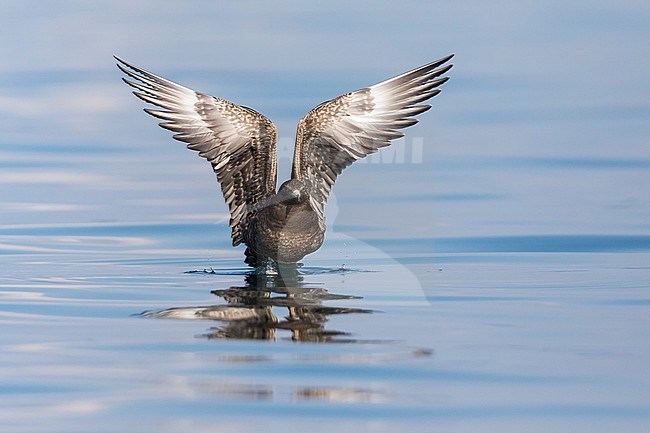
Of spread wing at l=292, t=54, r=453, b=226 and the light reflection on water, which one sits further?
spread wing at l=292, t=54, r=453, b=226

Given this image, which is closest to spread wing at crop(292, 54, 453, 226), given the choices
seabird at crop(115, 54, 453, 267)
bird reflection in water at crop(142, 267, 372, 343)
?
seabird at crop(115, 54, 453, 267)

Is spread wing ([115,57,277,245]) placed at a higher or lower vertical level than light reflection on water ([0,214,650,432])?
higher

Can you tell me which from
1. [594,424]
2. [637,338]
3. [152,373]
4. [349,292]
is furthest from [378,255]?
[594,424]

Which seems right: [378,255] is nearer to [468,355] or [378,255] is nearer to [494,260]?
[494,260]

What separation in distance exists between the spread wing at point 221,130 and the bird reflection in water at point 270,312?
1.40m

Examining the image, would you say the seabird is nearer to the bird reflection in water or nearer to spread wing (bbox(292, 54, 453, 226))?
spread wing (bbox(292, 54, 453, 226))

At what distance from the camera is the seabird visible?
1210 cm

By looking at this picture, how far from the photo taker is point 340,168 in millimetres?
12664

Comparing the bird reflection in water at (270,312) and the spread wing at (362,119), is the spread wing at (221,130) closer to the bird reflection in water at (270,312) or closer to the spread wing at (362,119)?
the spread wing at (362,119)

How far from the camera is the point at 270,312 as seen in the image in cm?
948

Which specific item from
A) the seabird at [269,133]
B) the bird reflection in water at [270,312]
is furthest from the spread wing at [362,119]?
the bird reflection in water at [270,312]

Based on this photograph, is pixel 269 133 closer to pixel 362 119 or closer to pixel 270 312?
pixel 362 119

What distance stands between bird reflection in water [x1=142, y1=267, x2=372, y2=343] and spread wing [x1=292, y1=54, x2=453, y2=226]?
4.90 feet

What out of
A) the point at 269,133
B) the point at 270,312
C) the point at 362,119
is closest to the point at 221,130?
the point at 269,133
